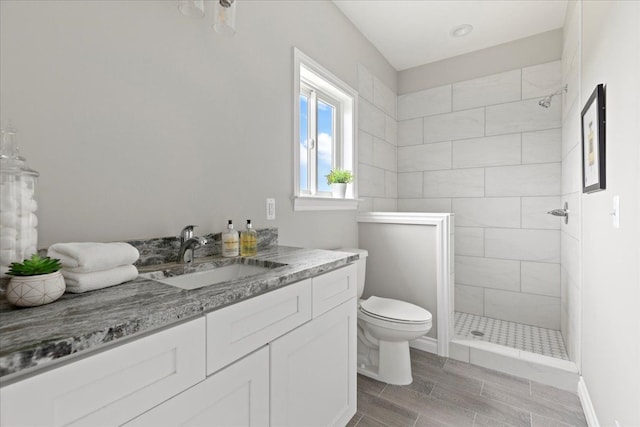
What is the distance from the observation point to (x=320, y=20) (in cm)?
221

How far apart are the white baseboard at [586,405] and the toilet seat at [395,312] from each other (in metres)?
0.85

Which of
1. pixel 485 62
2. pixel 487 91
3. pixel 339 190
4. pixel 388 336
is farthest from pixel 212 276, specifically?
pixel 485 62

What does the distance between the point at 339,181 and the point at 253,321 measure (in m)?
1.58

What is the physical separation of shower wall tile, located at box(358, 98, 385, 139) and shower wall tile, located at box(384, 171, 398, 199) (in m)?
0.41

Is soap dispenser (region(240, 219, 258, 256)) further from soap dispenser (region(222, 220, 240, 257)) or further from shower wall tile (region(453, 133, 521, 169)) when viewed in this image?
shower wall tile (region(453, 133, 521, 169))

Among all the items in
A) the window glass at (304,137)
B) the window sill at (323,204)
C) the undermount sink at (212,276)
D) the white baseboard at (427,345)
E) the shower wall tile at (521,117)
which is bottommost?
the white baseboard at (427,345)

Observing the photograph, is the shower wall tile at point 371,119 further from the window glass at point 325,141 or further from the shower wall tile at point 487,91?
the shower wall tile at point 487,91

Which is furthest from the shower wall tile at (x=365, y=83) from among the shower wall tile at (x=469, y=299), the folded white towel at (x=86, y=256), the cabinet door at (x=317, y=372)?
the folded white towel at (x=86, y=256)

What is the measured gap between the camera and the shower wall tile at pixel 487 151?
2840 mm

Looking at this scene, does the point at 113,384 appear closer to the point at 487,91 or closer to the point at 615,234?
the point at 615,234

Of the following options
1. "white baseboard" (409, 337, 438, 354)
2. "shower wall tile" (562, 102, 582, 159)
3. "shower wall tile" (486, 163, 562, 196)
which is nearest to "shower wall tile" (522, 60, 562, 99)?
"shower wall tile" (562, 102, 582, 159)

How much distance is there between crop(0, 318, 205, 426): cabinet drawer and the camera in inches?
20.3

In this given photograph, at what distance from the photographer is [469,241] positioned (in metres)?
3.06

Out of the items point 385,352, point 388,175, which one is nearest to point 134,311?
point 385,352
